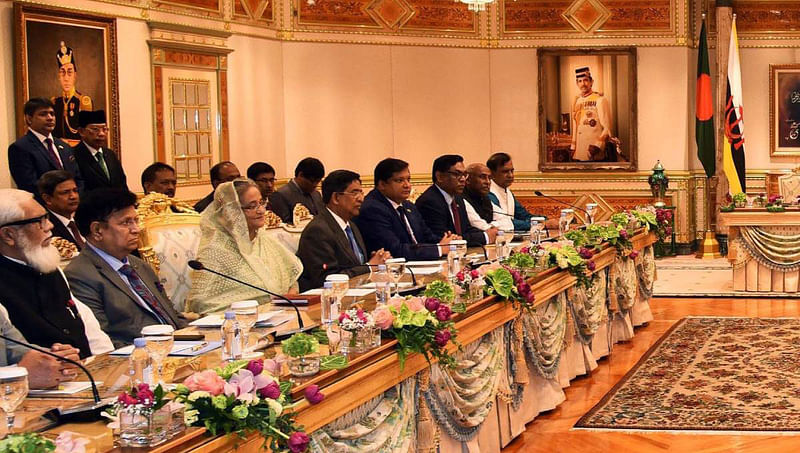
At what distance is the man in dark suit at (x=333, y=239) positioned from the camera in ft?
18.6

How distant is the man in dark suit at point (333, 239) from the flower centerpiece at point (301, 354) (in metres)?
2.47

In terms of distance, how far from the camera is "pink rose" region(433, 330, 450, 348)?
3770 mm

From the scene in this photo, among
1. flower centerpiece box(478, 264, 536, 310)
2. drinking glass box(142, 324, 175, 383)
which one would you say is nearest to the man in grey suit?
drinking glass box(142, 324, 175, 383)

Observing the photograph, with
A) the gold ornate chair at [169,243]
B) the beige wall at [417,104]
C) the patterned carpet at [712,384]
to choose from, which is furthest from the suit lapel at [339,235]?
the beige wall at [417,104]

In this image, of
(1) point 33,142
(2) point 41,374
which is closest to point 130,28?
(1) point 33,142

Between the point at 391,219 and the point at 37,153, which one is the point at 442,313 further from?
the point at 37,153

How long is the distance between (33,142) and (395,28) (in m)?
6.40

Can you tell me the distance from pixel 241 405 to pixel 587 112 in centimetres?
1124

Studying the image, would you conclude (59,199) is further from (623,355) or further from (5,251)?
(623,355)

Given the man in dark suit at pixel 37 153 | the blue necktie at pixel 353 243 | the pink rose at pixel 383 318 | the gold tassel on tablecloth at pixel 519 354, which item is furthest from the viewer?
the man in dark suit at pixel 37 153

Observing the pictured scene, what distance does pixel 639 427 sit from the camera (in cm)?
532

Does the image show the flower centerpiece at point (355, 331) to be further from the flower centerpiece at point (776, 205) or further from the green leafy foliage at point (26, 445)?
the flower centerpiece at point (776, 205)

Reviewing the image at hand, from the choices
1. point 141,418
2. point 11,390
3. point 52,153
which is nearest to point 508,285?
point 141,418

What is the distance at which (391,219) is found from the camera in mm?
6555
